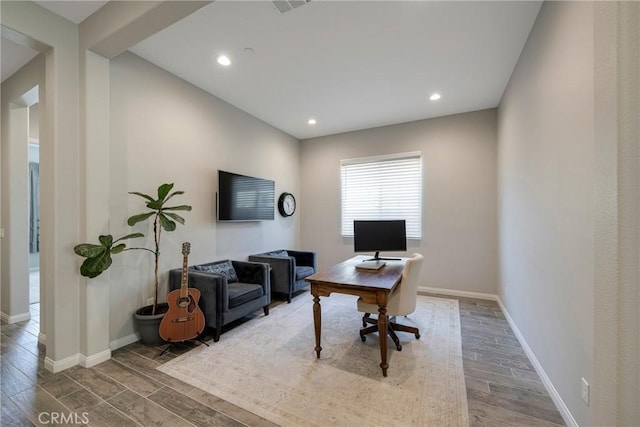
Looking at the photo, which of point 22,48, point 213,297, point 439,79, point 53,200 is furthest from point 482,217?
point 22,48

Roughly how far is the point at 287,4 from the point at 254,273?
2942mm

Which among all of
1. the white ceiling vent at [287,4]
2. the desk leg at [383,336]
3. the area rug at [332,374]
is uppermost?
the white ceiling vent at [287,4]

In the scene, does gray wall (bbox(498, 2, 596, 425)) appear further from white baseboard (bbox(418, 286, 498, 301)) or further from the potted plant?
the potted plant

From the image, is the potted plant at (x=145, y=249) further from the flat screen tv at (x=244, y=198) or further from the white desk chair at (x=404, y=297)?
the white desk chair at (x=404, y=297)

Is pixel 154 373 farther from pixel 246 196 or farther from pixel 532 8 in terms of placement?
pixel 532 8

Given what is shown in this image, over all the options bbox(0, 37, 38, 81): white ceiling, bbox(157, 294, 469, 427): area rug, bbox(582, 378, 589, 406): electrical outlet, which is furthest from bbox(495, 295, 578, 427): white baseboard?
bbox(0, 37, 38, 81): white ceiling

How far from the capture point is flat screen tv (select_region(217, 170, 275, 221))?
12.0ft

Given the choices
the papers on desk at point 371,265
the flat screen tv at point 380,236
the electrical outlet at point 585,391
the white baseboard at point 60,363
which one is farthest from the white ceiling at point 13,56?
the electrical outlet at point 585,391

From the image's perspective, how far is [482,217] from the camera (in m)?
4.16

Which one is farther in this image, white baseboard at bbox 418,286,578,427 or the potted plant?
the potted plant

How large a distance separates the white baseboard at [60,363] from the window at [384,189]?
4056 mm

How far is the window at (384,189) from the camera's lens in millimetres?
4637

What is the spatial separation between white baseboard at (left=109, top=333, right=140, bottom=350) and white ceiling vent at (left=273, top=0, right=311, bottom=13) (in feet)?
11.1

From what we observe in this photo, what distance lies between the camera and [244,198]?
4.03 meters
